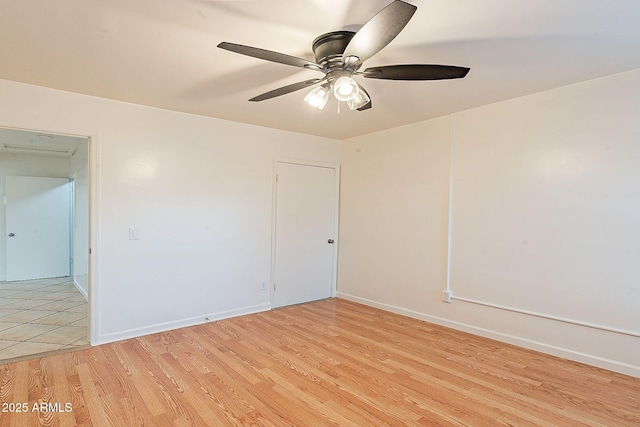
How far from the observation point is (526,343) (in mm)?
3273

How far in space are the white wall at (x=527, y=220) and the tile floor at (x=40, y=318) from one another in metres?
3.64

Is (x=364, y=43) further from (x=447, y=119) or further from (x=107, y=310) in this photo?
(x=107, y=310)

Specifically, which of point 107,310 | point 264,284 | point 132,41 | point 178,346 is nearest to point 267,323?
point 264,284

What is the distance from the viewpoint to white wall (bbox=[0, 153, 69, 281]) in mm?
6051

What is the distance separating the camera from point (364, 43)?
66.9 inches

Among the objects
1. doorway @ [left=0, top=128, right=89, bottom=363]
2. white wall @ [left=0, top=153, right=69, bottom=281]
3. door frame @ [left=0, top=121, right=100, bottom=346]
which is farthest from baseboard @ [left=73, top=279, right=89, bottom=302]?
door frame @ [left=0, top=121, right=100, bottom=346]

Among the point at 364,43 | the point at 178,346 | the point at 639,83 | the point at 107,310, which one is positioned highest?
the point at 639,83

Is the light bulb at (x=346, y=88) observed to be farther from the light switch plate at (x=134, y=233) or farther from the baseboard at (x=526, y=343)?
the baseboard at (x=526, y=343)

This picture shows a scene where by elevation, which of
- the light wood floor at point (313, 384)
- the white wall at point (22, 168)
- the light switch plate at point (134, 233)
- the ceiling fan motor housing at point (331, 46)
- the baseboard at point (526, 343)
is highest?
the ceiling fan motor housing at point (331, 46)

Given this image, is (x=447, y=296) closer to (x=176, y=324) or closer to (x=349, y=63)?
(x=349, y=63)

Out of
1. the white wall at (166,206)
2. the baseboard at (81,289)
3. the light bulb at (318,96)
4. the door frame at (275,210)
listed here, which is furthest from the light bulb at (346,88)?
the baseboard at (81,289)

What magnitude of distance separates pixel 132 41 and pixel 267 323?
9.99 feet

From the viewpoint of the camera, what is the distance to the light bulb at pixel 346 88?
206 cm

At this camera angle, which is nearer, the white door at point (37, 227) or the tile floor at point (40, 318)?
the tile floor at point (40, 318)
